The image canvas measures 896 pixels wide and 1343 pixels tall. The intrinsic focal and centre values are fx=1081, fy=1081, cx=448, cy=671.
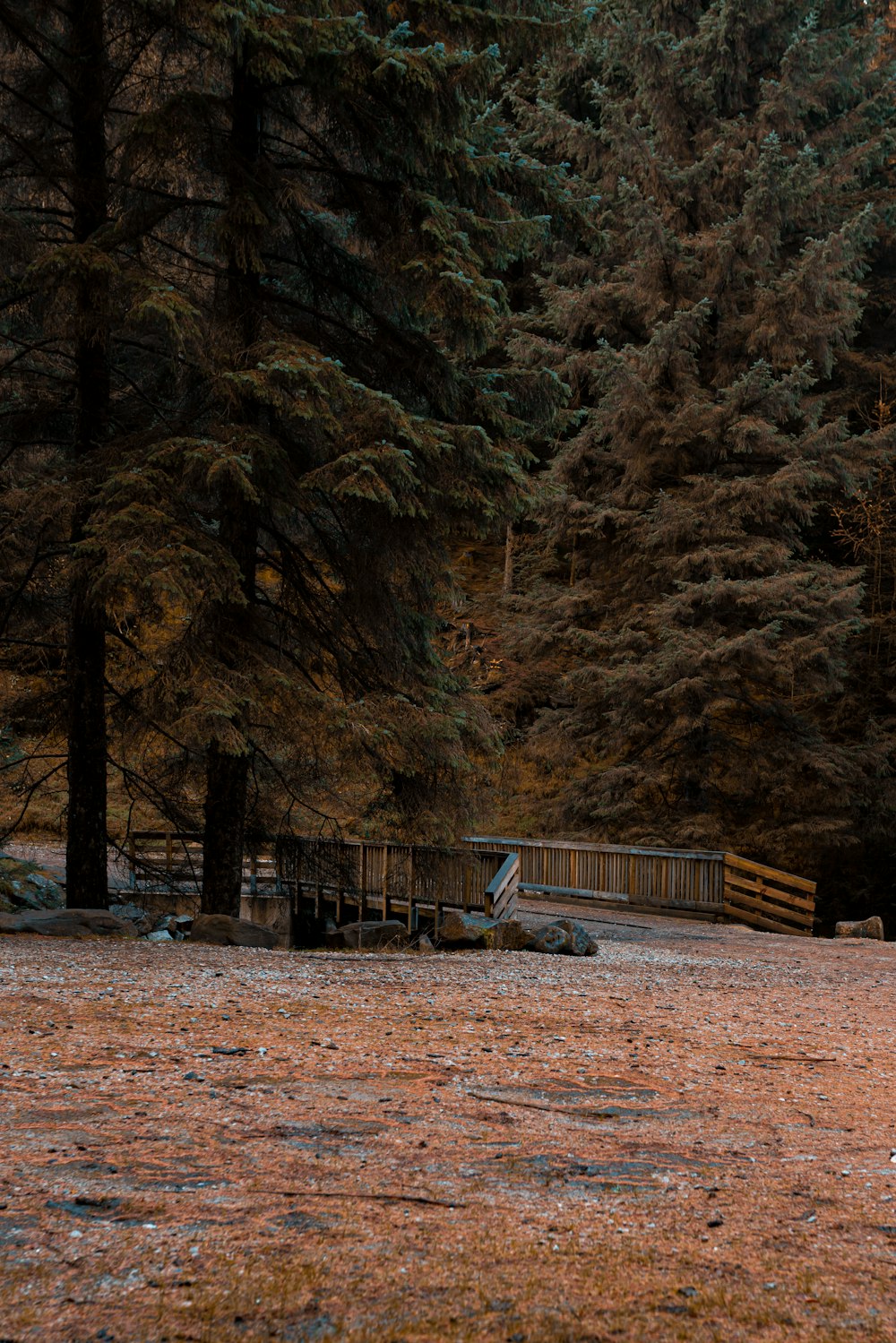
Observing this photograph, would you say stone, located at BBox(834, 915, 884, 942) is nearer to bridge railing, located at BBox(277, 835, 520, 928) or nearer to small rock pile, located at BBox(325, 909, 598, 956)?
→ bridge railing, located at BBox(277, 835, 520, 928)

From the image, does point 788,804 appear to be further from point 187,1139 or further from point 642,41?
point 187,1139

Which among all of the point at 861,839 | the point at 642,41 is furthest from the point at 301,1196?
the point at 642,41

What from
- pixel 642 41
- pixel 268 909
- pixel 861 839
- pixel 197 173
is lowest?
pixel 268 909

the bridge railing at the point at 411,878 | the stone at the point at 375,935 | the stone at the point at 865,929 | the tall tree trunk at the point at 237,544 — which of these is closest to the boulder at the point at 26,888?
the tall tree trunk at the point at 237,544

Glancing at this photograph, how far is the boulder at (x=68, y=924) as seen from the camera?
31.3ft

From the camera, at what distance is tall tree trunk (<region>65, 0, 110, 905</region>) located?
34.7 ft

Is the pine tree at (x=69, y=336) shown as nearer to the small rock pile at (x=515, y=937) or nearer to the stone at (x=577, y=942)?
the small rock pile at (x=515, y=937)

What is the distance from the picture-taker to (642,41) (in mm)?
20969

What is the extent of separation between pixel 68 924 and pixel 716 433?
14.8 meters

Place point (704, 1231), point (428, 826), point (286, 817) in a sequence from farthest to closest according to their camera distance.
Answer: point (286, 817) < point (428, 826) < point (704, 1231)

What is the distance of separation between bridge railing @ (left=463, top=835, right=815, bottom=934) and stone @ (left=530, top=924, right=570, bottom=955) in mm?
6440

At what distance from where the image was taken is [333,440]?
10312 millimetres

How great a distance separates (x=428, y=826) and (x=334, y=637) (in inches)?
85.8

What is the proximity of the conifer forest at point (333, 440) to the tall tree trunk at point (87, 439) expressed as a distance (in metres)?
0.03
